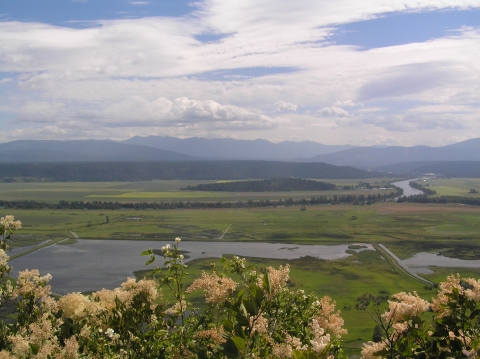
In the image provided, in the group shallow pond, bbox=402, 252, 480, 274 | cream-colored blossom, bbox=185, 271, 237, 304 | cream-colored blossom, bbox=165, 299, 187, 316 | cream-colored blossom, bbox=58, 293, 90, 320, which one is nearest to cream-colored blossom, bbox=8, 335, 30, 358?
cream-colored blossom, bbox=58, 293, 90, 320

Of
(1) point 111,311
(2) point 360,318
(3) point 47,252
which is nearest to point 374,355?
(1) point 111,311

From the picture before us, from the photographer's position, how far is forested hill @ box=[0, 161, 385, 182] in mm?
116312

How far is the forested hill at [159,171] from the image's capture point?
116m

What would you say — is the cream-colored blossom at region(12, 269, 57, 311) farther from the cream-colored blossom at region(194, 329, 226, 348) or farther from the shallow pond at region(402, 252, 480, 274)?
the shallow pond at region(402, 252, 480, 274)

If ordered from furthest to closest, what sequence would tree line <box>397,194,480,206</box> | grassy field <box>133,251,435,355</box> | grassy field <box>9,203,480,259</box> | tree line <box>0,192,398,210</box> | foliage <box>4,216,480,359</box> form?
tree line <box>397,194,480,206</box>, tree line <box>0,192,398,210</box>, grassy field <box>9,203,480,259</box>, grassy field <box>133,251,435,355</box>, foliage <box>4,216,480,359</box>

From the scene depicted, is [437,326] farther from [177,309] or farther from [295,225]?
[295,225]

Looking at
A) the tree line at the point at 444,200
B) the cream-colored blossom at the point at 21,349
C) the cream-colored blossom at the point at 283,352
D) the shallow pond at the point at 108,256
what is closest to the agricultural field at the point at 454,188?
the tree line at the point at 444,200

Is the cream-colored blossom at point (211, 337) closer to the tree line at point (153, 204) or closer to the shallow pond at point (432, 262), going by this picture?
the shallow pond at point (432, 262)

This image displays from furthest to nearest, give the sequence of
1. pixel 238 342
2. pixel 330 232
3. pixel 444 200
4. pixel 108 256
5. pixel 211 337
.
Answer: pixel 444 200
pixel 330 232
pixel 108 256
pixel 211 337
pixel 238 342

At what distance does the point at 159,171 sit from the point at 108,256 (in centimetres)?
10386

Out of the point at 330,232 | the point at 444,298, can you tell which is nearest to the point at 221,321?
the point at 444,298

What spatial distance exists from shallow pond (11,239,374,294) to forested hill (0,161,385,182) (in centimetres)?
8296

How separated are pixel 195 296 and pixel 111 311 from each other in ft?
59.3

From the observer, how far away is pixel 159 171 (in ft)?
439
